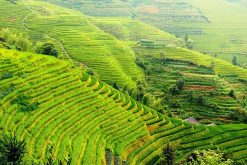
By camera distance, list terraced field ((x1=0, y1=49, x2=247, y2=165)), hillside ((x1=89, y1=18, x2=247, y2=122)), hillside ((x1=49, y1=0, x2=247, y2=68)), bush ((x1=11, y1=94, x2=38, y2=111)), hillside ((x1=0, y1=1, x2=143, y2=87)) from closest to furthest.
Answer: terraced field ((x1=0, y1=49, x2=247, y2=165)) → bush ((x1=11, y1=94, x2=38, y2=111)) → hillside ((x1=89, y1=18, x2=247, y2=122)) → hillside ((x1=0, y1=1, x2=143, y2=87)) → hillside ((x1=49, y1=0, x2=247, y2=68))

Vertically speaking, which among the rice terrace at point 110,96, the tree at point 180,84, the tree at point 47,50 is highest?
the tree at point 47,50

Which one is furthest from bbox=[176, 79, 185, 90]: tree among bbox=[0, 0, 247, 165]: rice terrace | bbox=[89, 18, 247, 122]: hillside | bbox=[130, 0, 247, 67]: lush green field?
bbox=[130, 0, 247, 67]: lush green field

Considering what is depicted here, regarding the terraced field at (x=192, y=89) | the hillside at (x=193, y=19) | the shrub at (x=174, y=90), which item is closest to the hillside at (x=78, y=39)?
the terraced field at (x=192, y=89)

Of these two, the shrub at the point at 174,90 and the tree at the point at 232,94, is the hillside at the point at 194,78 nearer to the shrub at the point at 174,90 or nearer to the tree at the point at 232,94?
the tree at the point at 232,94

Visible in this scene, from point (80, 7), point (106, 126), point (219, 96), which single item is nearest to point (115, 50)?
point (219, 96)

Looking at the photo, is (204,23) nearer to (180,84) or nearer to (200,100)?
(180,84)

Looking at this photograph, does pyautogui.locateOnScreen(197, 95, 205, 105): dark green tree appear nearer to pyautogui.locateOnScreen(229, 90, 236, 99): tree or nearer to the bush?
pyautogui.locateOnScreen(229, 90, 236, 99): tree
